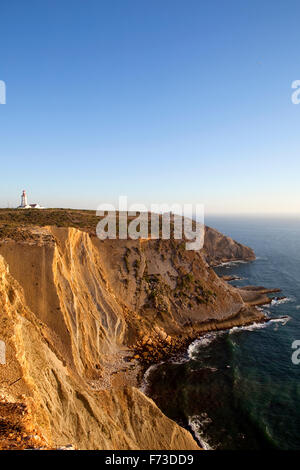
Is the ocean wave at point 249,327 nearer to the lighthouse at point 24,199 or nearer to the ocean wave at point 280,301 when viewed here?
the ocean wave at point 280,301

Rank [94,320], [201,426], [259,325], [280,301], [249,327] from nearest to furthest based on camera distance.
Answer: [201,426], [94,320], [249,327], [259,325], [280,301]

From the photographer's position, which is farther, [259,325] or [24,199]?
[24,199]

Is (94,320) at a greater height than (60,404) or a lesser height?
lesser

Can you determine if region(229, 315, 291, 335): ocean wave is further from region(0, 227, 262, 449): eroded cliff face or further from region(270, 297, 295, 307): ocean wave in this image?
region(270, 297, 295, 307): ocean wave

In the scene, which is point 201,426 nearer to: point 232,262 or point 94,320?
point 94,320

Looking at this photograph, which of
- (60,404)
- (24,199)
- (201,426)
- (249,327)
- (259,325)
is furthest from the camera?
(24,199)

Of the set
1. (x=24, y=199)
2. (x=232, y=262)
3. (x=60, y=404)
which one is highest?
(x=24, y=199)

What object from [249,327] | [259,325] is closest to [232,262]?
[259,325]

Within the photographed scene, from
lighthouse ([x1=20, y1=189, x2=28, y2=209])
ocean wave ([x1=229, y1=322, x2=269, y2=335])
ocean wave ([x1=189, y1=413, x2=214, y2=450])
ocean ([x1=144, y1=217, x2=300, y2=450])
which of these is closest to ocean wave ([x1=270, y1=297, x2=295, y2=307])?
ocean ([x1=144, y1=217, x2=300, y2=450])
